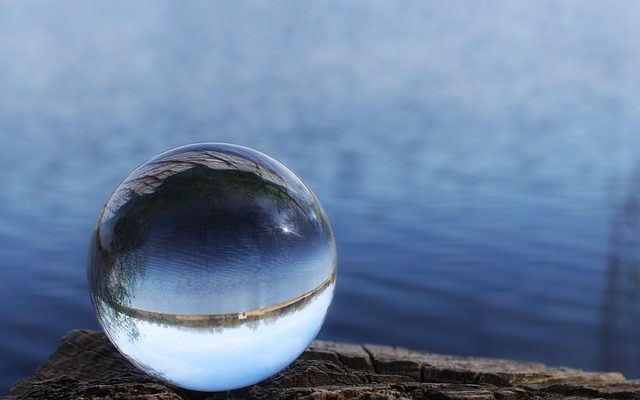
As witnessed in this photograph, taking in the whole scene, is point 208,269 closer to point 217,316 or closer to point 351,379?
point 217,316

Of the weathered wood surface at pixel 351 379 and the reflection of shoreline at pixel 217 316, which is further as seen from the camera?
the weathered wood surface at pixel 351 379

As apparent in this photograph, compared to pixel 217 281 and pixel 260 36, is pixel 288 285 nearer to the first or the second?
pixel 217 281

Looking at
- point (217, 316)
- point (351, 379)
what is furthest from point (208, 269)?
point (351, 379)

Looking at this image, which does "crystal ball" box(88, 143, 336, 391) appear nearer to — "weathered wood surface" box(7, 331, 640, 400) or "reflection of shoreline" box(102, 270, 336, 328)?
"reflection of shoreline" box(102, 270, 336, 328)

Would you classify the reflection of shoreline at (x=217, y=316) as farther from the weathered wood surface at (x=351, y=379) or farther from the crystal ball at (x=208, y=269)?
the weathered wood surface at (x=351, y=379)

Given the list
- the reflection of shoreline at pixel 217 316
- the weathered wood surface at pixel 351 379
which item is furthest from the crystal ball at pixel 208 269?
the weathered wood surface at pixel 351 379

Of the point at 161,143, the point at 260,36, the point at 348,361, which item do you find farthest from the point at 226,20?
the point at 348,361
